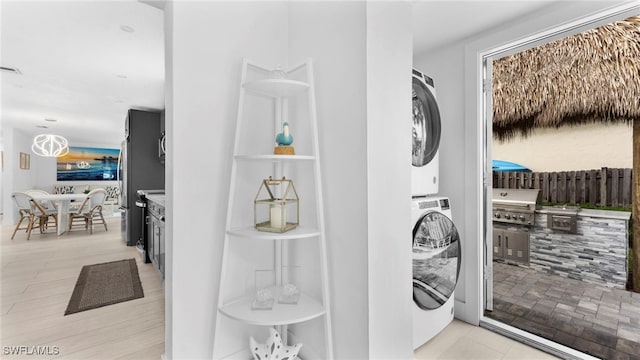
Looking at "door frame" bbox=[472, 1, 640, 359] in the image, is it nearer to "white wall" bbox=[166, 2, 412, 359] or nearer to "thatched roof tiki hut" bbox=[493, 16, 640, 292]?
"white wall" bbox=[166, 2, 412, 359]

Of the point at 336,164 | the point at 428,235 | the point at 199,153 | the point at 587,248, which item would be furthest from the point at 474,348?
the point at 587,248

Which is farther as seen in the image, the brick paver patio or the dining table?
the dining table

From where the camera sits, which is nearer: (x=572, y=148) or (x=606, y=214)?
(x=606, y=214)

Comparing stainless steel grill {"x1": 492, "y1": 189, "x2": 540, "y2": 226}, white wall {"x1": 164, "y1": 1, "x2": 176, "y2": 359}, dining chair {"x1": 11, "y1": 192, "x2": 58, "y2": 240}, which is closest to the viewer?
white wall {"x1": 164, "y1": 1, "x2": 176, "y2": 359}

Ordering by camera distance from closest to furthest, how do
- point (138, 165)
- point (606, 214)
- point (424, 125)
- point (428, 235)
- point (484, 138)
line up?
point (428, 235) < point (424, 125) < point (484, 138) < point (606, 214) < point (138, 165)

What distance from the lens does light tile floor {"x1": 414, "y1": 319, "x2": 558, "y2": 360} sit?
6.06ft

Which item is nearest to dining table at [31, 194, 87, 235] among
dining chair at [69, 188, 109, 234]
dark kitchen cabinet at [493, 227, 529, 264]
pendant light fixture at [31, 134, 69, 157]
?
dining chair at [69, 188, 109, 234]

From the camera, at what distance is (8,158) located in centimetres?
721

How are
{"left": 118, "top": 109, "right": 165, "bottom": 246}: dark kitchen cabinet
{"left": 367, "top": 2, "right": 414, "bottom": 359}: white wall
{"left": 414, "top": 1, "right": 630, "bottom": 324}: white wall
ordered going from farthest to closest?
{"left": 118, "top": 109, "right": 165, "bottom": 246}: dark kitchen cabinet → {"left": 414, "top": 1, "right": 630, "bottom": 324}: white wall → {"left": 367, "top": 2, "right": 414, "bottom": 359}: white wall

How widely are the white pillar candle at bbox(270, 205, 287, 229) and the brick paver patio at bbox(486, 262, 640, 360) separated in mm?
1960

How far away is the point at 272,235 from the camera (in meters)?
1.37

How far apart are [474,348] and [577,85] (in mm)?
3099

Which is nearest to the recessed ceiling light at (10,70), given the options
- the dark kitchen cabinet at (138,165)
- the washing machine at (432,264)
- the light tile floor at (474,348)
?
the dark kitchen cabinet at (138,165)

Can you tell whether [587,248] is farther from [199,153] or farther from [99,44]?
[99,44]
